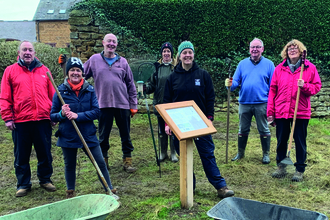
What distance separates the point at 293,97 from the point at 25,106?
370cm

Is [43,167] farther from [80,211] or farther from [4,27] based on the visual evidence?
[4,27]

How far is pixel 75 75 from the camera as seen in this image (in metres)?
3.71

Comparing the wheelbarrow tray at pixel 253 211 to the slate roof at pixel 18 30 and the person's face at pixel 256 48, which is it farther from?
the slate roof at pixel 18 30

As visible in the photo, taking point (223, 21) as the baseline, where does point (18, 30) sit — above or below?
above

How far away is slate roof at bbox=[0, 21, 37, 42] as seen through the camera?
39.7 metres

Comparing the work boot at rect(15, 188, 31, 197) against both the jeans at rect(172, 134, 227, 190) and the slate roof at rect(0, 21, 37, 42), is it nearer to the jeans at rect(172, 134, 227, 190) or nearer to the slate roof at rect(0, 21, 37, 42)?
the jeans at rect(172, 134, 227, 190)

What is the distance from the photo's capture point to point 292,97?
4.45 meters

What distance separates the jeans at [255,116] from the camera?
5.49 m

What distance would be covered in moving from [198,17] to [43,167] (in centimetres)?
690

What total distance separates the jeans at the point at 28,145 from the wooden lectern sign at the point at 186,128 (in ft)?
6.09

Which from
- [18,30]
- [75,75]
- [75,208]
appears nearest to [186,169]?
[75,208]

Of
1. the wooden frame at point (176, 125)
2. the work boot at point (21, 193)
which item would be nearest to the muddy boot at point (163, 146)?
the wooden frame at point (176, 125)

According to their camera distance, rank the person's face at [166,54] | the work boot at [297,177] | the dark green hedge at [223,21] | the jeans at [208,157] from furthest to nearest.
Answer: the dark green hedge at [223,21] < the person's face at [166,54] < the work boot at [297,177] < the jeans at [208,157]

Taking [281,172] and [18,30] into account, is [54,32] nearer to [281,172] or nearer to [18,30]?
[18,30]
